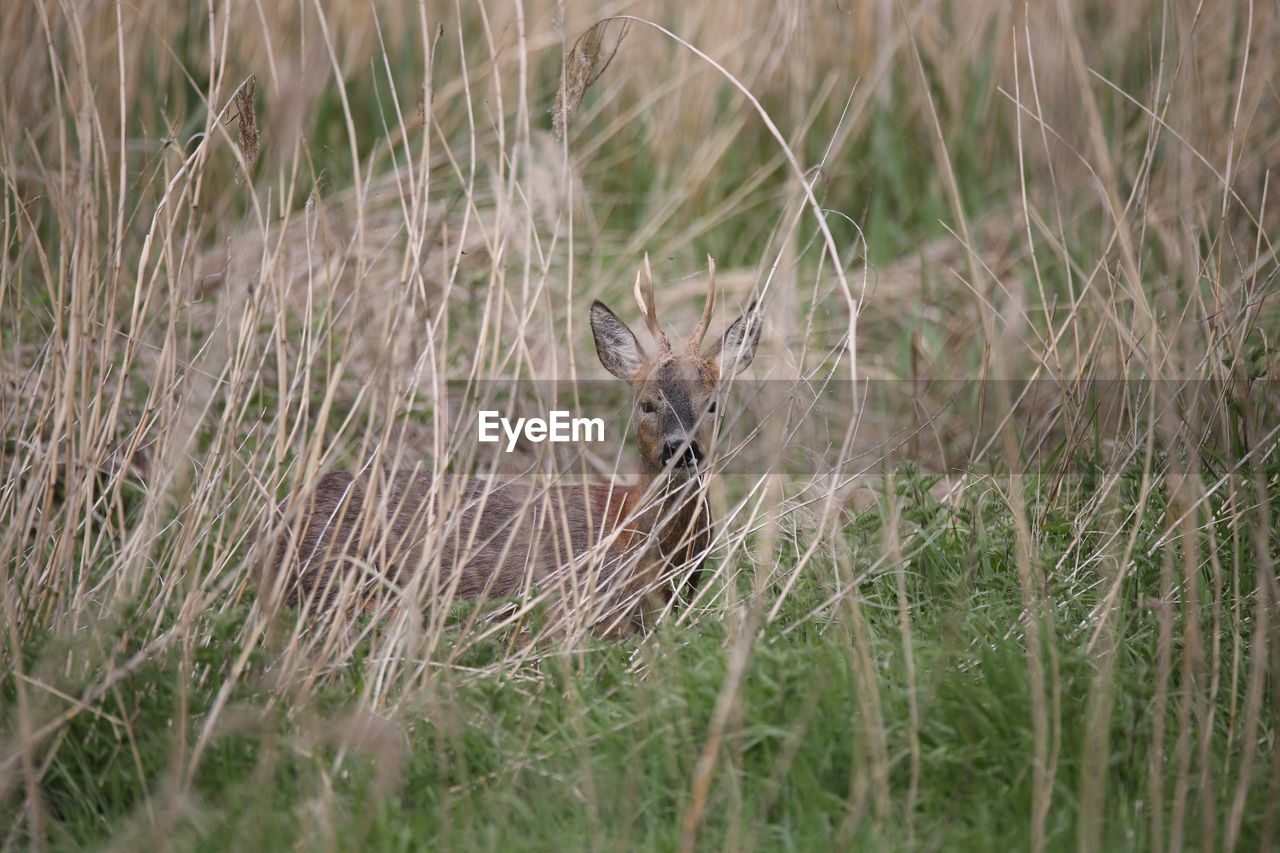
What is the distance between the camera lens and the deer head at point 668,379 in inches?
147

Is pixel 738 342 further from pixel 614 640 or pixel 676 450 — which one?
pixel 614 640

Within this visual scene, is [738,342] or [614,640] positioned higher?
[738,342]

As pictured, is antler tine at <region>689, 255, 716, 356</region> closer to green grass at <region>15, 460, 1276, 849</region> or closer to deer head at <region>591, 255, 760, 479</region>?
deer head at <region>591, 255, 760, 479</region>

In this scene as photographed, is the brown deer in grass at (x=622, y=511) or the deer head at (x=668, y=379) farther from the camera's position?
the deer head at (x=668, y=379)

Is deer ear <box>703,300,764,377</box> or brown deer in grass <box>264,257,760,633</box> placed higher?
deer ear <box>703,300,764,377</box>

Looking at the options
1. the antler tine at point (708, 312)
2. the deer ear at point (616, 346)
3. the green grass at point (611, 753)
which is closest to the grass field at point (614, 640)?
the green grass at point (611, 753)

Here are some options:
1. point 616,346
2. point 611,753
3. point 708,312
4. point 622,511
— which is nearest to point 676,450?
point 622,511

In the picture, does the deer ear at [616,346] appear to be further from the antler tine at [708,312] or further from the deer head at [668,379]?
the antler tine at [708,312]

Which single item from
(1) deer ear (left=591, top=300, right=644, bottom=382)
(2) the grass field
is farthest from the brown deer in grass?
(2) the grass field

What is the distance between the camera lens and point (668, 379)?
385cm

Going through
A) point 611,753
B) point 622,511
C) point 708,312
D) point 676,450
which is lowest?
point 611,753

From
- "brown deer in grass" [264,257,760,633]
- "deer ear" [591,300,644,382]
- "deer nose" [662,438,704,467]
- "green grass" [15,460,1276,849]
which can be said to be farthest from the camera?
"deer ear" [591,300,644,382]

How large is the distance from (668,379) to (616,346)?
0.97 feet

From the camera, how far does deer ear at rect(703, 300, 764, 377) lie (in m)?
3.48
